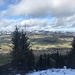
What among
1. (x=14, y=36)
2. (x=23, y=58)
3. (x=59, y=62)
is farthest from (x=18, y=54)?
(x=59, y=62)

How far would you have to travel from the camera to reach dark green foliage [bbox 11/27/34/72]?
3090 centimetres

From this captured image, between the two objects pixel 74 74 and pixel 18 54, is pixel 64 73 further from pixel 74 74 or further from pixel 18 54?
pixel 18 54

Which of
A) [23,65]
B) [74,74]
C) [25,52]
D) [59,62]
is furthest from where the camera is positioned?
[59,62]

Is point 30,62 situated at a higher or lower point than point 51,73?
lower

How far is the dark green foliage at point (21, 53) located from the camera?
101 ft

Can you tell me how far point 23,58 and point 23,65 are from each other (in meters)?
1.26

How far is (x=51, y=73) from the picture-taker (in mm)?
15734

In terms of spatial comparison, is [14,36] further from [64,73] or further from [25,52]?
[64,73]

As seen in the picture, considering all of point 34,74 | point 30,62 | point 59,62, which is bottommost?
point 59,62

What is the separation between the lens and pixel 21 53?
31734mm

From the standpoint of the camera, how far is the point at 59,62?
53.7 metres

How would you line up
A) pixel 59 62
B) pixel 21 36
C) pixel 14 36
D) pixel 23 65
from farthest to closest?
pixel 59 62 → pixel 14 36 → pixel 21 36 → pixel 23 65

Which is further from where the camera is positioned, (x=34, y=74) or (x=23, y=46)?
(x=23, y=46)

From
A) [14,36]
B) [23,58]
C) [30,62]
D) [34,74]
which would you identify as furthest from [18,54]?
[34,74]
